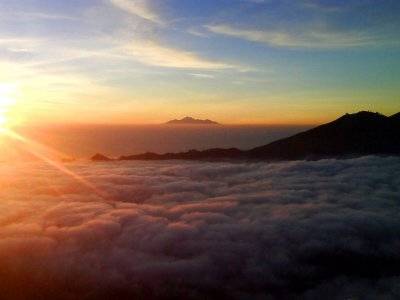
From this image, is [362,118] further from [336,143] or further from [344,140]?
[336,143]

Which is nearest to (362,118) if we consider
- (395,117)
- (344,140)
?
(395,117)

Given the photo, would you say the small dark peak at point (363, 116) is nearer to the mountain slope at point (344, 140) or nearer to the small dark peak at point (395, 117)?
the mountain slope at point (344, 140)

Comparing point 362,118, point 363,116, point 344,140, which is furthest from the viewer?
point 363,116

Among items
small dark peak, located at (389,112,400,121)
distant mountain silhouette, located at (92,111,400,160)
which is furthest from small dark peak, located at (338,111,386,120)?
small dark peak, located at (389,112,400,121)

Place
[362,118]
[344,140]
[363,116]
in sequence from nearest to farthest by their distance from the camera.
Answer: [344,140], [362,118], [363,116]

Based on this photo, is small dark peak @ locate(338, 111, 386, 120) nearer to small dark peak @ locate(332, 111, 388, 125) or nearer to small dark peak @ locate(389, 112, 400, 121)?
small dark peak @ locate(332, 111, 388, 125)

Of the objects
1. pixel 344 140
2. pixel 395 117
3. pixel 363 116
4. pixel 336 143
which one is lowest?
pixel 336 143

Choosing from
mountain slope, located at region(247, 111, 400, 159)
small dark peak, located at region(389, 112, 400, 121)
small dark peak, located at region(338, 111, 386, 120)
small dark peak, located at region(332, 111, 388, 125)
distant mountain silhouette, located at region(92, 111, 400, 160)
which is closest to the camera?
mountain slope, located at region(247, 111, 400, 159)

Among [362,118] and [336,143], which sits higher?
[362,118]

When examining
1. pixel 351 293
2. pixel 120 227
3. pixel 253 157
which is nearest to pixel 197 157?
pixel 253 157
